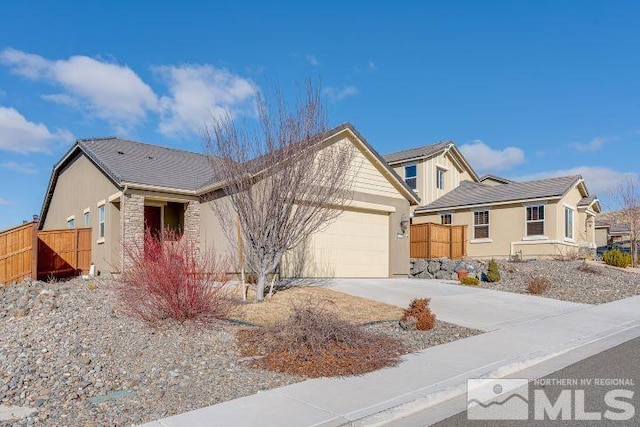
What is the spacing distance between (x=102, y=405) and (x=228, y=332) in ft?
10.4

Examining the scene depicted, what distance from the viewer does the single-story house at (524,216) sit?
2481cm

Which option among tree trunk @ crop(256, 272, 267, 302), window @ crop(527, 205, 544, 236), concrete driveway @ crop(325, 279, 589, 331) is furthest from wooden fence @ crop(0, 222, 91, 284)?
window @ crop(527, 205, 544, 236)

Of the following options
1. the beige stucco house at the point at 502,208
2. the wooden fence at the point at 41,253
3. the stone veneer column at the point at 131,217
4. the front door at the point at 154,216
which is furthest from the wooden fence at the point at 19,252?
the beige stucco house at the point at 502,208

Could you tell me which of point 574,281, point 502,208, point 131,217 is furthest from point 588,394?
point 502,208

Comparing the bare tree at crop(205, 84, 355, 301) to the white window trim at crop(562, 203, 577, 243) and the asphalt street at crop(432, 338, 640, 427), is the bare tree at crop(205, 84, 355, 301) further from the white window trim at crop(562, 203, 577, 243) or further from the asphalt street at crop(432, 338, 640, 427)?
the white window trim at crop(562, 203, 577, 243)

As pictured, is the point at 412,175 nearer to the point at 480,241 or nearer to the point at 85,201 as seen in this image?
the point at 480,241

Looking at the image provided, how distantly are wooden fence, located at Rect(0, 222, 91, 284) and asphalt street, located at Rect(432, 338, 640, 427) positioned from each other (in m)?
12.9

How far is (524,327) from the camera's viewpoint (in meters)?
10.2

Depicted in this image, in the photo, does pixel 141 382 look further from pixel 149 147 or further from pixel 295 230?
pixel 149 147

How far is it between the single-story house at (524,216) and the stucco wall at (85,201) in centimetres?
1769

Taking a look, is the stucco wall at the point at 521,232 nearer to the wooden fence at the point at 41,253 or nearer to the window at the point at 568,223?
the window at the point at 568,223

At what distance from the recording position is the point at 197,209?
692 inches

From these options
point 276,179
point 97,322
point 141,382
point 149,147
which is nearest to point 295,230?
point 276,179

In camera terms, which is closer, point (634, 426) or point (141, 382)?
point (634, 426)
